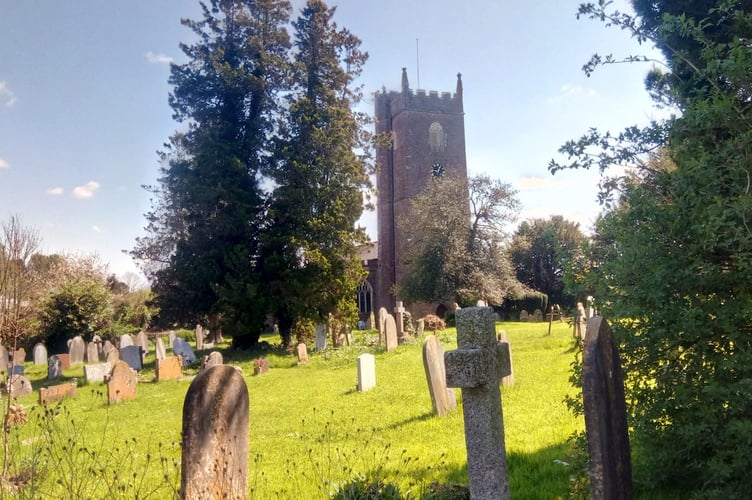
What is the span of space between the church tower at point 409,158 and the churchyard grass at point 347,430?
22148mm

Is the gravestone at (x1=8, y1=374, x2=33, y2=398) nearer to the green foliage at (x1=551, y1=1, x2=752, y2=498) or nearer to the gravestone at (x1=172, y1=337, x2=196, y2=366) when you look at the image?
the gravestone at (x1=172, y1=337, x2=196, y2=366)

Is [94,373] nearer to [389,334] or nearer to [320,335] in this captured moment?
[320,335]

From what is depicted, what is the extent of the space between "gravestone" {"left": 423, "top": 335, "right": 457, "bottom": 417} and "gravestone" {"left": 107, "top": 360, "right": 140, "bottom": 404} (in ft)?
26.4

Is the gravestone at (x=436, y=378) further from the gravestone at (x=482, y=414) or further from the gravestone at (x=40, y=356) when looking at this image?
the gravestone at (x=40, y=356)

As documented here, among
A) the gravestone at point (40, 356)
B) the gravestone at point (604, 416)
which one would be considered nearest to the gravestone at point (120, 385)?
the gravestone at point (604, 416)

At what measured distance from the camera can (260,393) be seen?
479 inches

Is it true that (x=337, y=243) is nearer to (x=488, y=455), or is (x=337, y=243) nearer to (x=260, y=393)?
(x=260, y=393)

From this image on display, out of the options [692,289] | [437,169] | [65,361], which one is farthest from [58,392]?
[437,169]

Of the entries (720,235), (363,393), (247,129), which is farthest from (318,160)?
(720,235)

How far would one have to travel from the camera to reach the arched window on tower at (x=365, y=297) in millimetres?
40469

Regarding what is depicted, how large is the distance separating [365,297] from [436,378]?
110ft

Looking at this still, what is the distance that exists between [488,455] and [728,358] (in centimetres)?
166

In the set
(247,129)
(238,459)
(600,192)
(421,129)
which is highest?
(421,129)

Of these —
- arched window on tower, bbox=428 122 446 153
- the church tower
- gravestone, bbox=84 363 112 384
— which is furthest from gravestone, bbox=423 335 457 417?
arched window on tower, bbox=428 122 446 153
